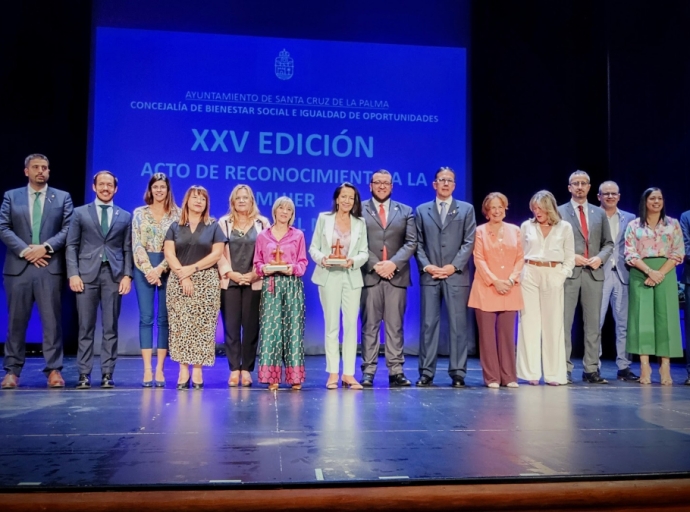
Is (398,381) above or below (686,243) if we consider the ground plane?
below

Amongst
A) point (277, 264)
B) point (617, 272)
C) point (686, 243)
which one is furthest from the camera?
point (617, 272)

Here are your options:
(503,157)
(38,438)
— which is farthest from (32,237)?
(503,157)

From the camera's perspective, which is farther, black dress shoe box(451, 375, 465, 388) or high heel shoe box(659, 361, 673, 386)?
high heel shoe box(659, 361, 673, 386)

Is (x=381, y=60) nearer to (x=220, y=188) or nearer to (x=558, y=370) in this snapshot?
(x=220, y=188)

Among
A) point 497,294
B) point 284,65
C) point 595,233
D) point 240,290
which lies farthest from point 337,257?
point 284,65

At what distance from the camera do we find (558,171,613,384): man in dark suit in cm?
515

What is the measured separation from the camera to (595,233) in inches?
209

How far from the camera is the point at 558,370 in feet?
16.1

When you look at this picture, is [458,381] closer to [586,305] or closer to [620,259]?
[586,305]

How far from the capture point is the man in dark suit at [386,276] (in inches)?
187

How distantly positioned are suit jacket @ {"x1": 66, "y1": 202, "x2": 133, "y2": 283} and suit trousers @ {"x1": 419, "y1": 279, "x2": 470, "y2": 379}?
2.22 meters

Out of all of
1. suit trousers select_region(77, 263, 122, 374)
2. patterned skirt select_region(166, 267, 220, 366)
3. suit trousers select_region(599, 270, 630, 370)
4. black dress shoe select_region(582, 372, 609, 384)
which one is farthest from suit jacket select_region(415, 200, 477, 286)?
suit trousers select_region(77, 263, 122, 374)

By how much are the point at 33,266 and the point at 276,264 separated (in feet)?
5.64

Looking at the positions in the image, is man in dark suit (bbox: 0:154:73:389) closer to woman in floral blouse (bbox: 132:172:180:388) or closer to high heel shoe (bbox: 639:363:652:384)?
woman in floral blouse (bbox: 132:172:180:388)
